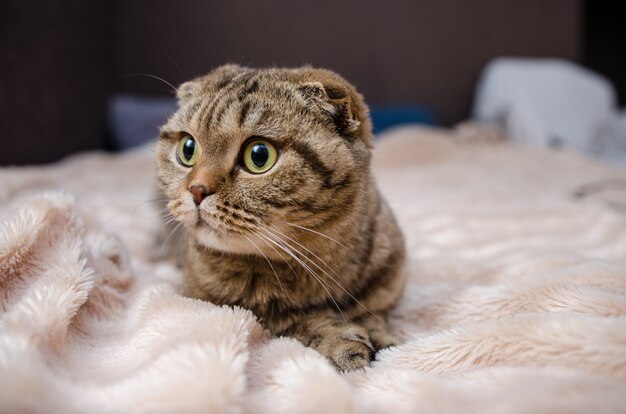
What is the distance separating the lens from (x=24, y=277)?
0.76m

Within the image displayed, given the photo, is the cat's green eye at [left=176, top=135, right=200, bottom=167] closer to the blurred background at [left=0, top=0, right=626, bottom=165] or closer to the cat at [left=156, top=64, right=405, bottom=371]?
the cat at [left=156, top=64, right=405, bottom=371]

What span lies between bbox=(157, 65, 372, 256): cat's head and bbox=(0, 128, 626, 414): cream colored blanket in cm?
16

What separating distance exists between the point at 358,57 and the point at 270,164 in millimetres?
3459

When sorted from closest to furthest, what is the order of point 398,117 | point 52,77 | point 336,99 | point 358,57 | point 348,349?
point 348,349 → point 336,99 → point 52,77 → point 398,117 → point 358,57

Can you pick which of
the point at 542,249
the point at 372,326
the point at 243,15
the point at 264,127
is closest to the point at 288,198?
the point at 264,127

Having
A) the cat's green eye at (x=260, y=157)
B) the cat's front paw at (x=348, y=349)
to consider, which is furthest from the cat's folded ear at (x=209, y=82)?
the cat's front paw at (x=348, y=349)

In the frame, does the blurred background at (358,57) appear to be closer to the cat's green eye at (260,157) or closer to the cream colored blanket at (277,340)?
the cream colored blanket at (277,340)

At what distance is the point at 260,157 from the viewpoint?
777 millimetres

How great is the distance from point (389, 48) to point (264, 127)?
3.59 m

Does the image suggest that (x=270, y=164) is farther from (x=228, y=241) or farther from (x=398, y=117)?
(x=398, y=117)

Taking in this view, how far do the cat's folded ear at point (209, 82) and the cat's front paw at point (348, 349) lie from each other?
1.93 feet

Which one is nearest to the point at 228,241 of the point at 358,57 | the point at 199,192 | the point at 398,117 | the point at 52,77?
the point at 199,192

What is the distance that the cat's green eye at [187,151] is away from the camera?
86 centimetres

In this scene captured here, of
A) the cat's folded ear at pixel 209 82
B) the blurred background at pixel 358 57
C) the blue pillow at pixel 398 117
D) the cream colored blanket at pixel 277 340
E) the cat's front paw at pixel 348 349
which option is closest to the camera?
the cream colored blanket at pixel 277 340
